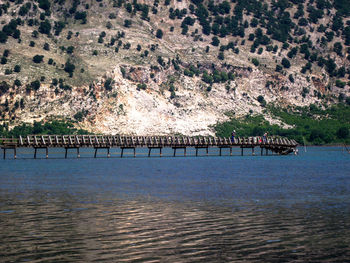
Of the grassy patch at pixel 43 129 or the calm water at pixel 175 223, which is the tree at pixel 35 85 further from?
the calm water at pixel 175 223

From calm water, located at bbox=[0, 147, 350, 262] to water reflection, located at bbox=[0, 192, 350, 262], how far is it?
0.14ft

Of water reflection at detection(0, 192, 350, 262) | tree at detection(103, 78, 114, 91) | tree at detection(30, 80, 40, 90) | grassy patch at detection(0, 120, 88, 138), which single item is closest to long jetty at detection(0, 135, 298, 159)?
grassy patch at detection(0, 120, 88, 138)

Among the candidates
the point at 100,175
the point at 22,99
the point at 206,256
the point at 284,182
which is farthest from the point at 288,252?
the point at 22,99

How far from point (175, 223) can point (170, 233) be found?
3042 mm

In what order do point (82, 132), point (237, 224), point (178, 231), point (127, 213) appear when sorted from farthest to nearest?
point (82, 132) → point (127, 213) → point (237, 224) → point (178, 231)

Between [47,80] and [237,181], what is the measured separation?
139349 mm

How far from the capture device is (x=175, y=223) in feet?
112

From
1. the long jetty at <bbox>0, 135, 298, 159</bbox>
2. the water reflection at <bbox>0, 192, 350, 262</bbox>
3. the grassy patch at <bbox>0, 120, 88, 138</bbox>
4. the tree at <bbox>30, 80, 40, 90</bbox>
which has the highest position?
the tree at <bbox>30, 80, 40, 90</bbox>

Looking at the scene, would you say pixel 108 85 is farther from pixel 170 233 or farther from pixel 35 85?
pixel 170 233

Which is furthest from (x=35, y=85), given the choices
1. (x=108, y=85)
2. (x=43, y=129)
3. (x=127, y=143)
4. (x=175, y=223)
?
(x=175, y=223)

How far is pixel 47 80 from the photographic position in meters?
194

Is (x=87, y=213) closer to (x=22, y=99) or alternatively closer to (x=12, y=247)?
(x=12, y=247)

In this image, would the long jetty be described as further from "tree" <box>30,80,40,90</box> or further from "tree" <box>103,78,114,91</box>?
"tree" <box>103,78,114,91</box>

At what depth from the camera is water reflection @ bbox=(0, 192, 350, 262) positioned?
26.6m
